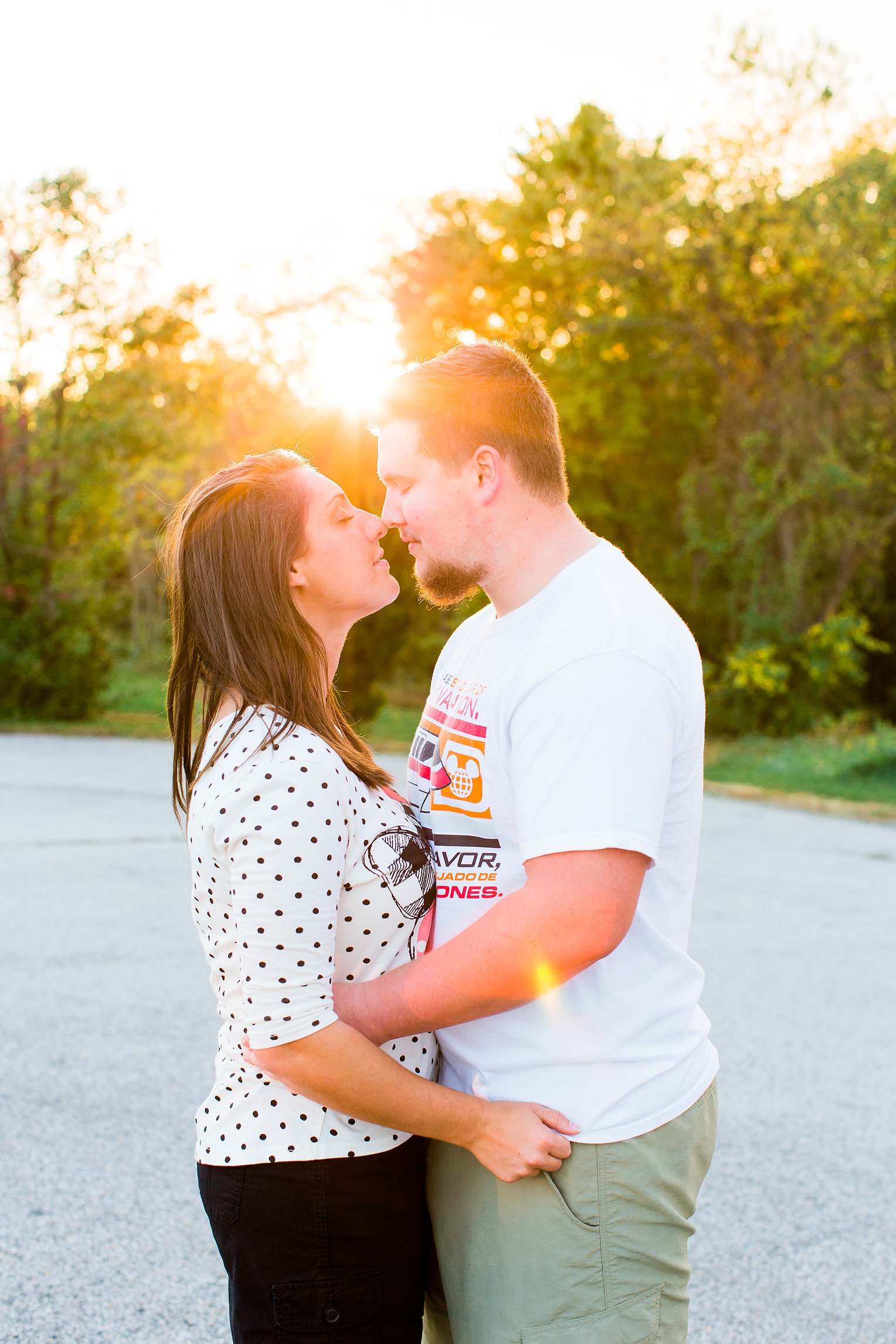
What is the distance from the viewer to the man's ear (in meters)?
1.64

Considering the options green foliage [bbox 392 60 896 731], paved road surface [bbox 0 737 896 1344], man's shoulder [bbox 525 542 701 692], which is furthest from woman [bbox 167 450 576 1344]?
green foliage [bbox 392 60 896 731]

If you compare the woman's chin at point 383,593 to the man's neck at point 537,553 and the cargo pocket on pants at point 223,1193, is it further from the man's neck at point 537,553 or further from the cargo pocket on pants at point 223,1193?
the cargo pocket on pants at point 223,1193

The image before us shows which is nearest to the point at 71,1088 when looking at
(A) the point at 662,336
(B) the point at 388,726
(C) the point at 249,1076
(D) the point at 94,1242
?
(D) the point at 94,1242

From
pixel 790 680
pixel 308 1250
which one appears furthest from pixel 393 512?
pixel 790 680

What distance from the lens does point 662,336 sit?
18578mm

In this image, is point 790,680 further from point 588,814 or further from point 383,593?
point 588,814

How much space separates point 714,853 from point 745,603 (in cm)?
985

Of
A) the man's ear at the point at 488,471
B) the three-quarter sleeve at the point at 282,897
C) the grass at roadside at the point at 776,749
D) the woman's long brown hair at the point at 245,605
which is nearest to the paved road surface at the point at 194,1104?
the three-quarter sleeve at the point at 282,897

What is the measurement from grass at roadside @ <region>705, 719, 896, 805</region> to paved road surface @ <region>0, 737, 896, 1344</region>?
188 inches

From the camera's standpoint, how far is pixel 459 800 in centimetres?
166

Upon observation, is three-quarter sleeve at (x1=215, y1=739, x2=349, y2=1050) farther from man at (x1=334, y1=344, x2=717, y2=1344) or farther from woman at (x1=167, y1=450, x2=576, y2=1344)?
man at (x1=334, y1=344, x2=717, y2=1344)

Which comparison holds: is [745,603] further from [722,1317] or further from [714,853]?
[722,1317]

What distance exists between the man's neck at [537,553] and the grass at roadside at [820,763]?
11.8m

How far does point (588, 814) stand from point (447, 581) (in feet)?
1.73
